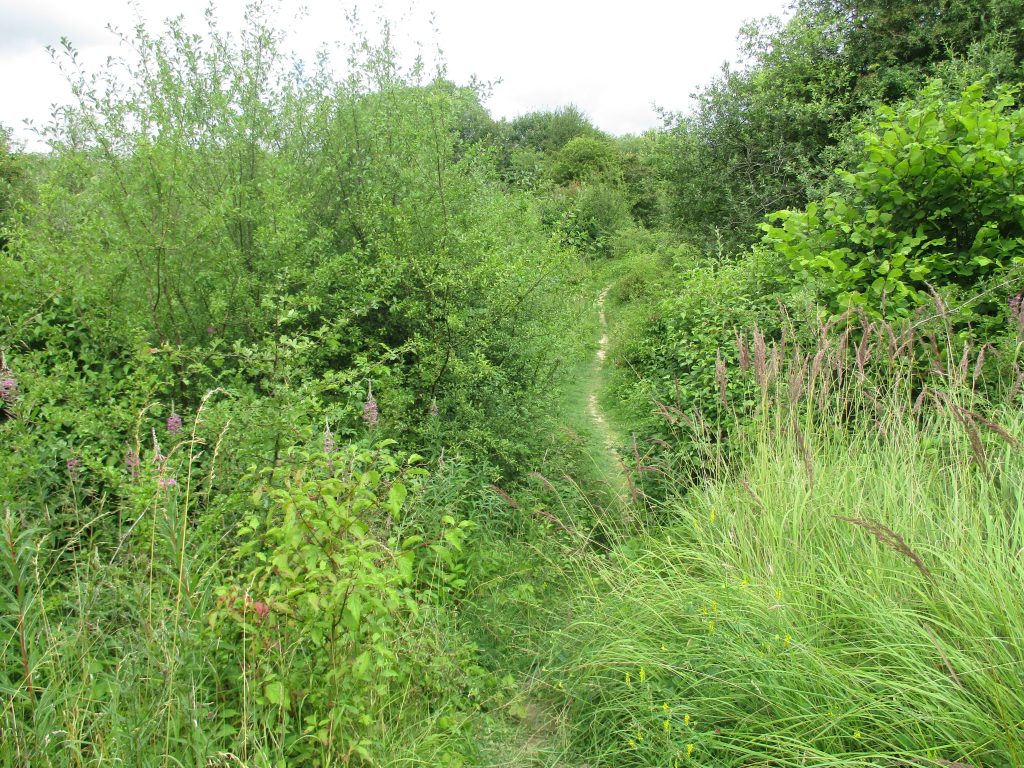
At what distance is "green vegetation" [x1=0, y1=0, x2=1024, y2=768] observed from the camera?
2.24 m

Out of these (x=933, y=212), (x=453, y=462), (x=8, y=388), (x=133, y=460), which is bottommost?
(x=453, y=462)

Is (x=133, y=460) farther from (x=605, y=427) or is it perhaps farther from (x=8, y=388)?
(x=605, y=427)

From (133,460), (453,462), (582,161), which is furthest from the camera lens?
(582,161)

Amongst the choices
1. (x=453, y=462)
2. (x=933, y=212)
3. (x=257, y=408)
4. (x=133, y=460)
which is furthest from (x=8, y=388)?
(x=933, y=212)

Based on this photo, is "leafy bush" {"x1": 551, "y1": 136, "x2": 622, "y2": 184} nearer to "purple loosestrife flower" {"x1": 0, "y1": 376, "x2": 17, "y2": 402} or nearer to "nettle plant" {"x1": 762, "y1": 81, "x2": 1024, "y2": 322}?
"nettle plant" {"x1": 762, "y1": 81, "x2": 1024, "y2": 322}

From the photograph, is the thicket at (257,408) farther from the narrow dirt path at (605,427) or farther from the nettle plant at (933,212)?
the nettle plant at (933,212)

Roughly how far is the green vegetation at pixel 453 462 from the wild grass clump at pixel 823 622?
2 cm

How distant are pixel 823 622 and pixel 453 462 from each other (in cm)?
295

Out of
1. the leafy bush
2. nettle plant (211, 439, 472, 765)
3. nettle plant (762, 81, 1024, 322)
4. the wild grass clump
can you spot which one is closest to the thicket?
nettle plant (211, 439, 472, 765)

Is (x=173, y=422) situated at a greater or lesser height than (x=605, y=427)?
greater

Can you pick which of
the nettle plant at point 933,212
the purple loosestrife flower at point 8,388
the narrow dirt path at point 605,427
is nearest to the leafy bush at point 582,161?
the narrow dirt path at point 605,427

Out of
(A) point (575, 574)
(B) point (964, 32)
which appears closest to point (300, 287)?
(A) point (575, 574)

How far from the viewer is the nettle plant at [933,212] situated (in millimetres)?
5305

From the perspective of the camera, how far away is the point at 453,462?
195 inches
